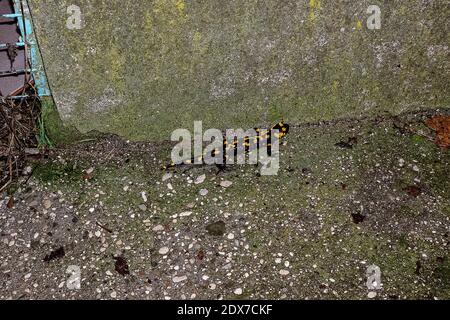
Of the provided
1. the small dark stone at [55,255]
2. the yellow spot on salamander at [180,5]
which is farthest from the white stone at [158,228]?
the yellow spot on salamander at [180,5]

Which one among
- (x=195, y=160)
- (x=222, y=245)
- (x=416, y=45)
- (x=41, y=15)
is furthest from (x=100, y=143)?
(x=416, y=45)

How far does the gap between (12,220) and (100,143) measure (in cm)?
72

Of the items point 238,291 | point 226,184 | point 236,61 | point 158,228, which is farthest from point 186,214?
point 236,61

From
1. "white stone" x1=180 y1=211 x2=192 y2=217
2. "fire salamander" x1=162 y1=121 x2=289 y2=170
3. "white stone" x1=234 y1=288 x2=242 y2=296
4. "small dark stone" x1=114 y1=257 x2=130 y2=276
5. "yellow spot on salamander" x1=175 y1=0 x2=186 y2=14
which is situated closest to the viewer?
"white stone" x1=234 y1=288 x2=242 y2=296

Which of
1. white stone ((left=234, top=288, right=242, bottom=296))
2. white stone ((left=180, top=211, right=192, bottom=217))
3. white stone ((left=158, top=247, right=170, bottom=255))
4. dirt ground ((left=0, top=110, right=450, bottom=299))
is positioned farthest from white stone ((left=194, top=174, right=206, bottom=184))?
white stone ((left=234, top=288, right=242, bottom=296))

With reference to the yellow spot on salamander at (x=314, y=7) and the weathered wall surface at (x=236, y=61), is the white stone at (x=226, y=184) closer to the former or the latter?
the weathered wall surface at (x=236, y=61)

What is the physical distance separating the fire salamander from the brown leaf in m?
0.98

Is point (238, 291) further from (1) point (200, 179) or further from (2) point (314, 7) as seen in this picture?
(2) point (314, 7)

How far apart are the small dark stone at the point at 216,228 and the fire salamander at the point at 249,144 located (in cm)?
45

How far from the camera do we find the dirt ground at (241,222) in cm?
239

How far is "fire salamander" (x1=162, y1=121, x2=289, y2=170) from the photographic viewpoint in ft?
9.77

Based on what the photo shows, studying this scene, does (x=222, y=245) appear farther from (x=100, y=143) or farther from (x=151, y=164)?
(x=100, y=143)

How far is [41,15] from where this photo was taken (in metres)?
2.56

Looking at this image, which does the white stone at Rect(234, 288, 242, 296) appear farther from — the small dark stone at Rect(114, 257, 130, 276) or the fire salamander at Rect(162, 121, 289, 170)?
the fire salamander at Rect(162, 121, 289, 170)
